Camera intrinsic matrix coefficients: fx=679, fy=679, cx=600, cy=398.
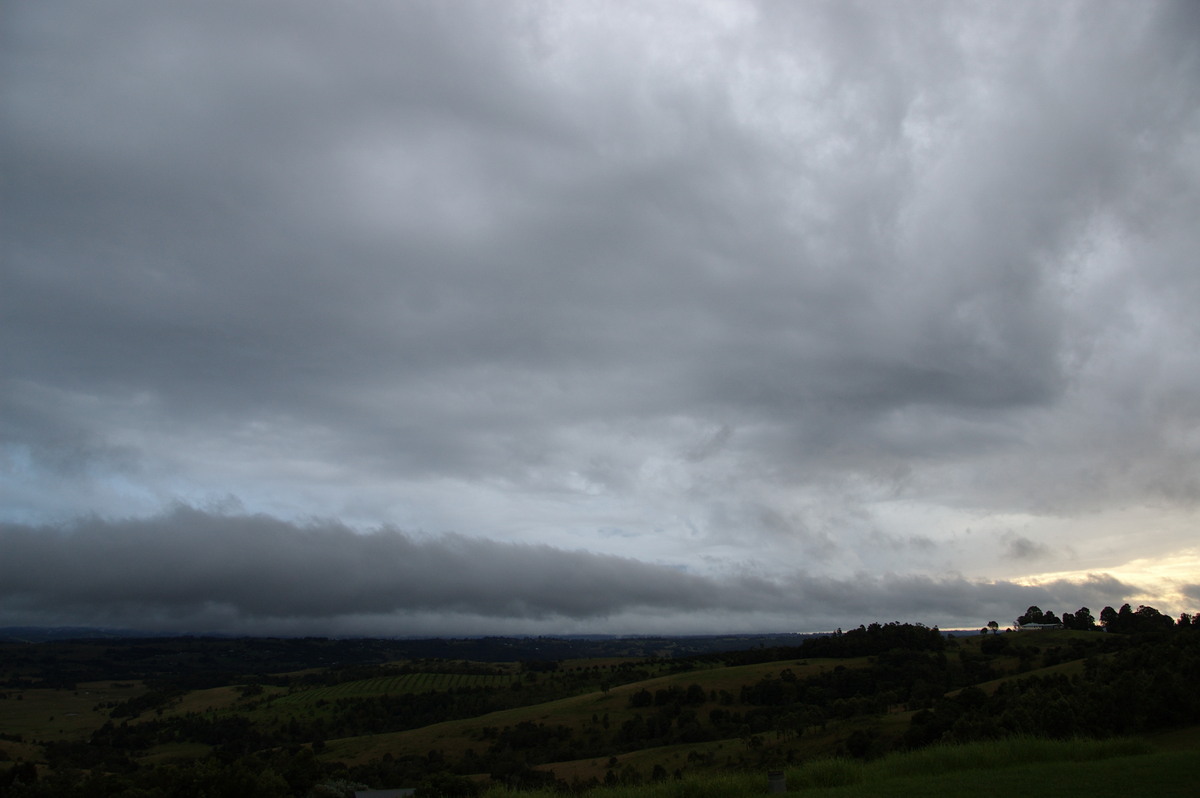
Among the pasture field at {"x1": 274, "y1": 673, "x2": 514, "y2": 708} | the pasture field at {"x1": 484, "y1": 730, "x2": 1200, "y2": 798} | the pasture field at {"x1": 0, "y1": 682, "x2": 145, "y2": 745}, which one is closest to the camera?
the pasture field at {"x1": 484, "y1": 730, "x2": 1200, "y2": 798}

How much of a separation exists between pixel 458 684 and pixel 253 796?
17711 cm

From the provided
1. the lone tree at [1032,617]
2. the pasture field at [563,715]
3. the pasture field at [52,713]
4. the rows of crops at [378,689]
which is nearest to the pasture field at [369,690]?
the rows of crops at [378,689]

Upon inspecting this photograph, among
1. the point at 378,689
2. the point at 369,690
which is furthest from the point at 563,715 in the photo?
the point at 378,689

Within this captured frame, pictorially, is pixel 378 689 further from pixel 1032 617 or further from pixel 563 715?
pixel 1032 617

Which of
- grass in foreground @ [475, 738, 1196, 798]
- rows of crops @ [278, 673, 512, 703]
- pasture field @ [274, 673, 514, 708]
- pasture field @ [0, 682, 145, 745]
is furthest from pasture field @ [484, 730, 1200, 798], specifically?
rows of crops @ [278, 673, 512, 703]

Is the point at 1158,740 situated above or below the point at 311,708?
above

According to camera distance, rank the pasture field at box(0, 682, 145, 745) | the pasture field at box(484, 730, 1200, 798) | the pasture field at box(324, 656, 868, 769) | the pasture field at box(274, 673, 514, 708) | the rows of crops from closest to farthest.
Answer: the pasture field at box(484, 730, 1200, 798) < the pasture field at box(324, 656, 868, 769) < the pasture field at box(0, 682, 145, 745) < the pasture field at box(274, 673, 514, 708) < the rows of crops

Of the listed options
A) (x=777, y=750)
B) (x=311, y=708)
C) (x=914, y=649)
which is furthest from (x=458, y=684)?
(x=777, y=750)

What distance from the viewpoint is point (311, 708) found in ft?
530

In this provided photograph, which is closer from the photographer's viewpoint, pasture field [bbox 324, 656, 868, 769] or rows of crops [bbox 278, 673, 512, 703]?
pasture field [bbox 324, 656, 868, 769]

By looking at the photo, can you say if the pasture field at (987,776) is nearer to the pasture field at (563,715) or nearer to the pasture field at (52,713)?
the pasture field at (563,715)

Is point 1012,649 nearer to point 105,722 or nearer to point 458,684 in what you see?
point 458,684

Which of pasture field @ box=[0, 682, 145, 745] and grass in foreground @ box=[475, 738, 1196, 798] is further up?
grass in foreground @ box=[475, 738, 1196, 798]

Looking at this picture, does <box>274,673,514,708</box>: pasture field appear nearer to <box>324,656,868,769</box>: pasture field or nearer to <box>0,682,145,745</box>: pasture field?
<box>0,682,145,745</box>: pasture field
